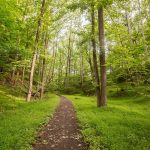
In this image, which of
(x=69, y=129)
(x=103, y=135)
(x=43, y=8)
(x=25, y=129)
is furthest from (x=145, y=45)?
(x=43, y=8)

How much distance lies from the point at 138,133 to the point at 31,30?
70.3ft

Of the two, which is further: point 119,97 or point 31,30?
point 119,97

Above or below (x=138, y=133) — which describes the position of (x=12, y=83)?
above

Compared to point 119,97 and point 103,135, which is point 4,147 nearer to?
point 103,135

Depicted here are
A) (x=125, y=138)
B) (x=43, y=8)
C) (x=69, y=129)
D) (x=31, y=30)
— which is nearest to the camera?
(x=125, y=138)

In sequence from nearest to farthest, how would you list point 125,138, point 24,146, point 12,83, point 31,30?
point 24,146, point 125,138, point 31,30, point 12,83

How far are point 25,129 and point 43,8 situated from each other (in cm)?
1557

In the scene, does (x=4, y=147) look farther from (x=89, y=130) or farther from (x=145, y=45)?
(x=145, y=45)

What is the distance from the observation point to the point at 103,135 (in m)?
9.09

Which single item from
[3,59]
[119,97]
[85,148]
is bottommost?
[85,148]

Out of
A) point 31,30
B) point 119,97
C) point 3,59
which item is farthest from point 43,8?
point 119,97

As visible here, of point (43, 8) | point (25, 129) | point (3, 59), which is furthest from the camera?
point (3, 59)

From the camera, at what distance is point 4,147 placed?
23.4 feet

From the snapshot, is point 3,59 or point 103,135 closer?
point 103,135
